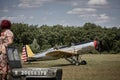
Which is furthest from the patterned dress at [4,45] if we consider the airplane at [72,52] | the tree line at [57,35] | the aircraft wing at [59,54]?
the tree line at [57,35]

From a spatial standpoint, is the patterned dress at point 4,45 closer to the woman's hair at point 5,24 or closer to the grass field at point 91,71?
the woman's hair at point 5,24

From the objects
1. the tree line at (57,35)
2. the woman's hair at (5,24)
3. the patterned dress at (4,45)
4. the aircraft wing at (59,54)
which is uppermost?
the woman's hair at (5,24)

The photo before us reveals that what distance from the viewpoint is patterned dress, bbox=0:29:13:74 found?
19.5ft

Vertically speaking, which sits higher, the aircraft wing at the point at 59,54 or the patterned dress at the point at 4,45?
the patterned dress at the point at 4,45

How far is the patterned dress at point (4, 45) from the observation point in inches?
234

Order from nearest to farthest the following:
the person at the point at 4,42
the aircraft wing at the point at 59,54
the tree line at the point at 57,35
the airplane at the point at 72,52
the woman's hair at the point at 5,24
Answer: the person at the point at 4,42
the woman's hair at the point at 5,24
the aircraft wing at the point at 59,54
the airplane at the point at 72,52
the tree line at the point at 57,35

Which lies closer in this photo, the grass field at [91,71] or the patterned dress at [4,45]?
the patterned dress at [4,45]

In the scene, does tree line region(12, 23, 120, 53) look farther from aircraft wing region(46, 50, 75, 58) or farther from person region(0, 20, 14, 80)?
person region(0, 20, 14, 80)

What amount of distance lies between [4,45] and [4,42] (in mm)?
61

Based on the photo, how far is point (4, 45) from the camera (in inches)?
241

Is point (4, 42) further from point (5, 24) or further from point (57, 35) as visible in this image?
point (57, 35)

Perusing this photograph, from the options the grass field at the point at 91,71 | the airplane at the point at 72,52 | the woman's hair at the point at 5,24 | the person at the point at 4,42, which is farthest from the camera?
the airplane at the point at 72,52

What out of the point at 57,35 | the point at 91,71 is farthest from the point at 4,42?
the point at 57,35

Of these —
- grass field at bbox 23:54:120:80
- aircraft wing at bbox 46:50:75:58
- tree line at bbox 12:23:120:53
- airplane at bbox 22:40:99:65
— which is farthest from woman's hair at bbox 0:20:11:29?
tree line at bbox 12:23:120:53
